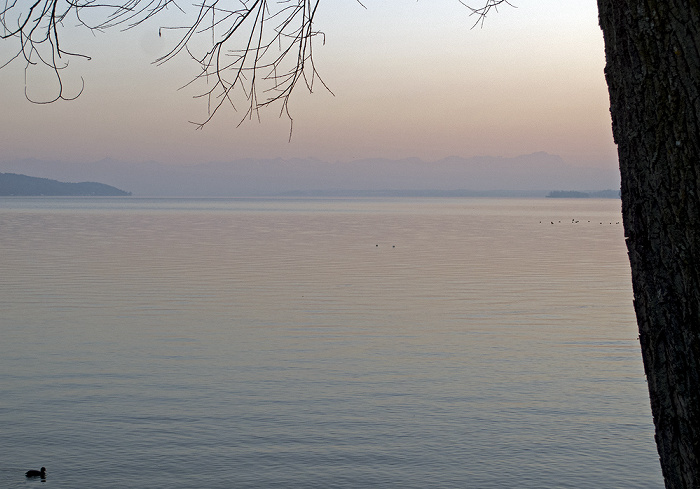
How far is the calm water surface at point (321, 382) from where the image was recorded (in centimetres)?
738

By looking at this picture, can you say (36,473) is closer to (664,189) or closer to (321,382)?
(321,382)

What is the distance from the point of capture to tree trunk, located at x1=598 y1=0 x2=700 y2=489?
203 centimetres

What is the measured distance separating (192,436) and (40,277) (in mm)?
14156

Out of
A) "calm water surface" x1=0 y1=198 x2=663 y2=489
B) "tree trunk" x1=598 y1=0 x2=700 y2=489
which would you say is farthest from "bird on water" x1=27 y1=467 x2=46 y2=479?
"tree trunk" x1=598 y1=0 x2=700 y2=489

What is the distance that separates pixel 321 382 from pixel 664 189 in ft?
27.3

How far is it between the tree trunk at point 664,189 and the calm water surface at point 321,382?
509 centimetres

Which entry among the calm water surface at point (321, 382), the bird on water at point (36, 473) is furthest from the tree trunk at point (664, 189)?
the bird on water at point (36, 473)

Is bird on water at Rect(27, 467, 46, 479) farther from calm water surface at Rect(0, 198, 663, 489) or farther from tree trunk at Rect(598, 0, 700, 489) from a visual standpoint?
tree trunk at Rect(598, 0, 700, 489)

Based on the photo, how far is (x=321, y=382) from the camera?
398 inches

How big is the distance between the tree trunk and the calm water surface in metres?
5.09

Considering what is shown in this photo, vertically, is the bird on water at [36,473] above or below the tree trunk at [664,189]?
below

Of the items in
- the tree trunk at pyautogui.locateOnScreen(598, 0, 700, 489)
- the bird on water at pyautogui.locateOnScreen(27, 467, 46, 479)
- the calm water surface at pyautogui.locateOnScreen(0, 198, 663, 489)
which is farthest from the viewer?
the calm water surface at pyautogui.locateOnScreen(0, 198, 663, 489)

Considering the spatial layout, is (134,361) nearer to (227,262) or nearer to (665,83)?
(665,83)

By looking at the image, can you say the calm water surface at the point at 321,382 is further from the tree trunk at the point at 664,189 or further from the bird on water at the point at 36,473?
the tree trunk at the point at 664,189
